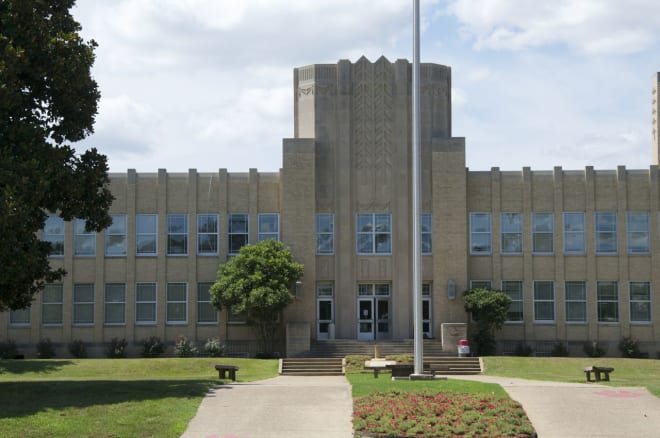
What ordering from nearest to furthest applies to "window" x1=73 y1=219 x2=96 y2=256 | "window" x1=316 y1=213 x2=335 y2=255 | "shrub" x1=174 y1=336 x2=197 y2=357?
1. "shrub" x1=174 y1=336 x2=197 y2=357
2. "window" x1=316 y1=213 x2=335 y2=255
3. "window" x1=73 y1=219 x2=96 y2=256

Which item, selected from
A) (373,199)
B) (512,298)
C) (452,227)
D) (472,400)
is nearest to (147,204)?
(373,199)

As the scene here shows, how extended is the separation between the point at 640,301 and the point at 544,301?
4909 mm

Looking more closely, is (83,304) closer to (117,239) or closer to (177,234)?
Result: (117,239)

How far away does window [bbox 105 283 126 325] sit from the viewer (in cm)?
4612

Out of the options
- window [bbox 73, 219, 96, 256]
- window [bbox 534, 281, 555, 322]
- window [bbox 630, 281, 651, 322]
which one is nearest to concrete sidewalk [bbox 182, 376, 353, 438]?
window [bbox 73, 219, 96, 256]

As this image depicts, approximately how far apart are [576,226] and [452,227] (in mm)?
6780

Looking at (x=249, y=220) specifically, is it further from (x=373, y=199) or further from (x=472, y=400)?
(x=472, y=400)

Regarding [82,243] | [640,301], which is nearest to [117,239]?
[82,243]

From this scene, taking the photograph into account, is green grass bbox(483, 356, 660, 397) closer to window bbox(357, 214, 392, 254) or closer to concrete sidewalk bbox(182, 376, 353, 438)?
window bbox(357, 214, 392, 254)

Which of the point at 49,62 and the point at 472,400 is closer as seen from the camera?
the point at 472,400

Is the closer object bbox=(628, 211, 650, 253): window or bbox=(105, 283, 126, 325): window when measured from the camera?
bbox=(105, 283, 126, 325): window

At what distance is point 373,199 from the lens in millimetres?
45906

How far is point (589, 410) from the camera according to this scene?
2283cm

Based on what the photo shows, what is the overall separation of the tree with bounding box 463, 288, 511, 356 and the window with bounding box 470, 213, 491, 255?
9.54 feet
